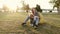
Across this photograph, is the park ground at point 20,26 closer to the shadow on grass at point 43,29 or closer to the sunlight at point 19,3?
the shadow on grass at point 43,29

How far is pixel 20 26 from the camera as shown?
12.0ft

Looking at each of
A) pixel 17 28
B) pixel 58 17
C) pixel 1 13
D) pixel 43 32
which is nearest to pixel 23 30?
pixel 17 28

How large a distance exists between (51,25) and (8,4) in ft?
4.19

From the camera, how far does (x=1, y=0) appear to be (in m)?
3.76

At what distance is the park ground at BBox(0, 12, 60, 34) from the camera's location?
349 cm

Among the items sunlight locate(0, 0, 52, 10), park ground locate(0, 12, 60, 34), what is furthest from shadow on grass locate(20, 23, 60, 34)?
sunlight locate(0, 0, 52, 10)

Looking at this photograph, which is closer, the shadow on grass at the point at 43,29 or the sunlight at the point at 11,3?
the shadow on grass at the point at 43,29

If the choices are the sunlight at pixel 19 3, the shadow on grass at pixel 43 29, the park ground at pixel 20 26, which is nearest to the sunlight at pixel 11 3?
the sunlight at pixel 19 3

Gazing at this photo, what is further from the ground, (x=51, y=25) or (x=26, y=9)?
(x=26, y=9)

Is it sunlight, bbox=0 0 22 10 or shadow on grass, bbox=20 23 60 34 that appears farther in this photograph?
sunlight, bbox=0 0 22 10

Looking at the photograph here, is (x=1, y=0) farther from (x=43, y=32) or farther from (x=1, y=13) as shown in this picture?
(x=43, y=32)

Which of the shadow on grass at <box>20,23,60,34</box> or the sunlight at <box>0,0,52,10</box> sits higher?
the sunlight at <box>0,0,52,10</box>

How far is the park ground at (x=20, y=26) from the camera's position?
3494 mm

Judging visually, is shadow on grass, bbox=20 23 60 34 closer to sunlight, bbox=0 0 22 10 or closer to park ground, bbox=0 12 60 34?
park ground, bbox=0 12 60 34
